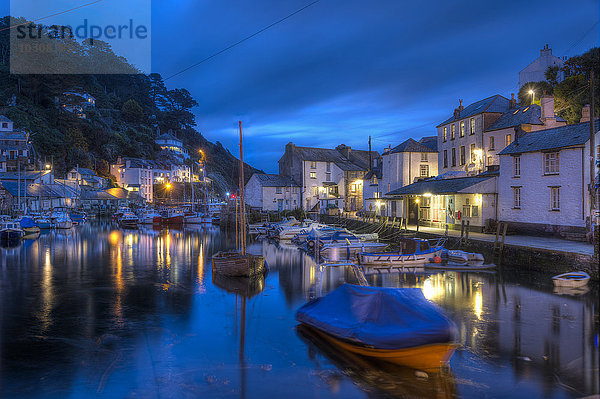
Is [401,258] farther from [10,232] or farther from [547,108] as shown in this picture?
[10,232]

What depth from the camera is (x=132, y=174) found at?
365 ft

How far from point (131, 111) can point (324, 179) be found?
93.8 meters

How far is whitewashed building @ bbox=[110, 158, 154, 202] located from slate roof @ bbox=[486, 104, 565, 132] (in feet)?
305

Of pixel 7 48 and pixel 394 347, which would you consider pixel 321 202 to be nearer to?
pixel 394 347

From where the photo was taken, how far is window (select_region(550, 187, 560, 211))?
2858 centimetres

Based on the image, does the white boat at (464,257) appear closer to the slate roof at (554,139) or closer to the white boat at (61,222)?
the slate roof at (554,139)

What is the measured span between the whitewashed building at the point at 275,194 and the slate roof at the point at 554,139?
38591 mm

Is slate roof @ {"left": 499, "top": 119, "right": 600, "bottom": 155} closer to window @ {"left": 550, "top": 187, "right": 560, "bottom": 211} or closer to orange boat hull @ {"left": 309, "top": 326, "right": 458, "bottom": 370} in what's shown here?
window @ {"left": 550, "top": 187, "right": 560, "bottom": 211}

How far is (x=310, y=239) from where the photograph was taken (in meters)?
38.4

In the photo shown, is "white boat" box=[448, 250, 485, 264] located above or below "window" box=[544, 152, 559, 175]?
below

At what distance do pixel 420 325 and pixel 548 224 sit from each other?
23.0 metres

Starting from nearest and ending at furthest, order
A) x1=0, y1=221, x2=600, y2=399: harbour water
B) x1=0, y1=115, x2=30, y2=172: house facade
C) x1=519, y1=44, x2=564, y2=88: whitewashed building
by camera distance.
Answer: x1=0, y1=221, x2=600, y2=399: harbour water < x1=519, y1=44, x2=564, y2=88: whitewashed building < x1=0, y1=115, x2=30, y2=172: house facade

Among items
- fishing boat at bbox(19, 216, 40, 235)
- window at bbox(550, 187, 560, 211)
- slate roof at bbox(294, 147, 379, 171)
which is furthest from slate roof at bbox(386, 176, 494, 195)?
fishing boat at bbox(19, 216, 40, 235)

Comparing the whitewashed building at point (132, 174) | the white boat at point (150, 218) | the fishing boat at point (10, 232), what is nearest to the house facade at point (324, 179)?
the white boat at point (150, 218)
